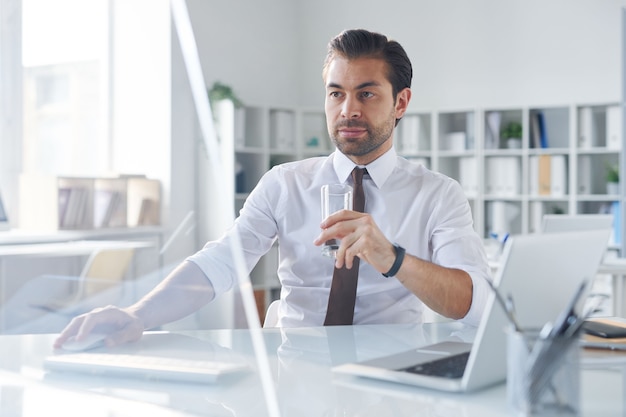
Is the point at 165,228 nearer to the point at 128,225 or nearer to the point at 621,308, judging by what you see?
the point at 128,225

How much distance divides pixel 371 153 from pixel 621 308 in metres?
2.06

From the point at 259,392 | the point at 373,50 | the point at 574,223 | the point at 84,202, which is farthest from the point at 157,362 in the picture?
the point at 84,202

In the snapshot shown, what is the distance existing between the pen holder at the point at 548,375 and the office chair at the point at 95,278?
4202 millimetres

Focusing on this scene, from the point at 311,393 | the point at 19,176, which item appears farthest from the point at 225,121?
the point at 311,393

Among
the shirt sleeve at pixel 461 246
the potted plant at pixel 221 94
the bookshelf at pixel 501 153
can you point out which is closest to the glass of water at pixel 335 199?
the shirt sleeve at pixel 461 246

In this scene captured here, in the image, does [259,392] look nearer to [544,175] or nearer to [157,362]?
[157,362]

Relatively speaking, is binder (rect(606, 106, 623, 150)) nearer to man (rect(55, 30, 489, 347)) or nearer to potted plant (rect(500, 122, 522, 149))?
potted plant (rect(500, 122, 522, 149))

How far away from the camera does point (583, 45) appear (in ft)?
17.8

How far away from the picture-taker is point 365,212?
1.98m

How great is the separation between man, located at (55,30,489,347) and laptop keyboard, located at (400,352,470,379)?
0.62 meters

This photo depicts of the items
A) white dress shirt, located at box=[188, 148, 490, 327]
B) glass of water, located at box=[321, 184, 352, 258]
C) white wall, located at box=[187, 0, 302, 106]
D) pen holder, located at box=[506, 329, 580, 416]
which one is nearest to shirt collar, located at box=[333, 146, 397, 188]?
white dress shirt, located at box=[188, 148, 490, 327]

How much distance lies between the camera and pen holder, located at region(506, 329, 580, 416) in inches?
31.7

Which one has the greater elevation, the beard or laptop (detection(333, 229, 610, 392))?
the beard

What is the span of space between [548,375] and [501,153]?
15.8 feet
